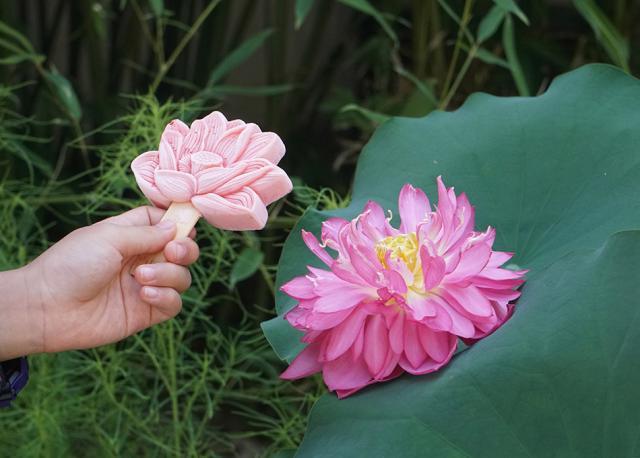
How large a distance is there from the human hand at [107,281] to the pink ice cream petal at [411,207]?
15cm

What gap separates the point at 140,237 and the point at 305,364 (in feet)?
0.47

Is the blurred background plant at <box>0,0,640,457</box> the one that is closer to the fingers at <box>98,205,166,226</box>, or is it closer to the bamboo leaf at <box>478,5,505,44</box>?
the bamboo leaf at <box>478,5,505,44</box>

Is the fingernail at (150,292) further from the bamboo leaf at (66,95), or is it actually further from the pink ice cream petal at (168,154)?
the bamboo leaf at (66,95)

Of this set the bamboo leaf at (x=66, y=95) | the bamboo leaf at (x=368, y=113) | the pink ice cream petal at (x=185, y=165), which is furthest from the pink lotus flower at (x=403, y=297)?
the bamboo leaf at (x=66, y=95)

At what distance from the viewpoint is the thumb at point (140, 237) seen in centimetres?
69

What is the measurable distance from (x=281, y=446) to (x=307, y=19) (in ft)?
3.40

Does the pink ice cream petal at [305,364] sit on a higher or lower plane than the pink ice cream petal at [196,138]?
lower

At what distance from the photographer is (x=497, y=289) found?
2.19 ft

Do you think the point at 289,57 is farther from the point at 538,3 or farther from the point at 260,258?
the point at 260,258

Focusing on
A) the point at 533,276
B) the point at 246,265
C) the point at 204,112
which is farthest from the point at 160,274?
the point at 204,112

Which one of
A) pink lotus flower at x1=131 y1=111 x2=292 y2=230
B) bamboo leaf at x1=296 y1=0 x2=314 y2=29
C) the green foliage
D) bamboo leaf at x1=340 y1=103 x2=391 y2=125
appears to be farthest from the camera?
bamboo leaf at x1=296 y1=0 x2=314 y2=29

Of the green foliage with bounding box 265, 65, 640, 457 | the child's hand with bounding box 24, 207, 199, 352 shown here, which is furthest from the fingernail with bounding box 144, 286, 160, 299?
the green foliage with bounding box 265, 65, 640, 457

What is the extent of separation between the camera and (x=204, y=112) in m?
1.50

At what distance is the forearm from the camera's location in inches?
28.9
